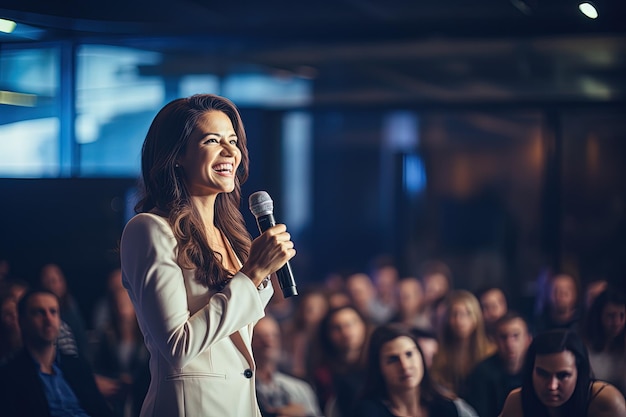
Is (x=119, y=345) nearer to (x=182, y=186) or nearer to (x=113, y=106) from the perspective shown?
(x=113, y=106)

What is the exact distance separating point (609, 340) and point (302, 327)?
78.3 inches

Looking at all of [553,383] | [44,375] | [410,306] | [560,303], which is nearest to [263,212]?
[553,383]

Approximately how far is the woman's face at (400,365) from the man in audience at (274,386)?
3.25 ft

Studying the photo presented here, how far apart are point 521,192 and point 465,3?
4.25m

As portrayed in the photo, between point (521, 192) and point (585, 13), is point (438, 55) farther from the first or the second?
point (585, 13)

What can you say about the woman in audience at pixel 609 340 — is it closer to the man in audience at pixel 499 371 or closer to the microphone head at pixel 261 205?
the man in audience at pixel 499 371

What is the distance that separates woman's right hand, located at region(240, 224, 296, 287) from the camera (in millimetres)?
1574

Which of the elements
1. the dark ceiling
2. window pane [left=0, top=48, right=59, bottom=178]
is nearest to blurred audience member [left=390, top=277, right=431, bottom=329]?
the dark ceiling

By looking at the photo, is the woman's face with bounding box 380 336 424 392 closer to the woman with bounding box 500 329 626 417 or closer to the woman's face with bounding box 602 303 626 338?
the woman with bounding box 500 329 626 417

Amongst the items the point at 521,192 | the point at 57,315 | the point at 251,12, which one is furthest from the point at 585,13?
the point at 521,192

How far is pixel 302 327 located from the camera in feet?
16.0

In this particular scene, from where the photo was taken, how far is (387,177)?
9.19 m

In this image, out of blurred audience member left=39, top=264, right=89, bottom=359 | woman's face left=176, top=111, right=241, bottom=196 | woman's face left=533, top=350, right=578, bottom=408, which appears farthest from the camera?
blurred audience member left=39, top=264, right=89, bottom=359

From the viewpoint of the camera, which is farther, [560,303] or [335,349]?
[560,303]
